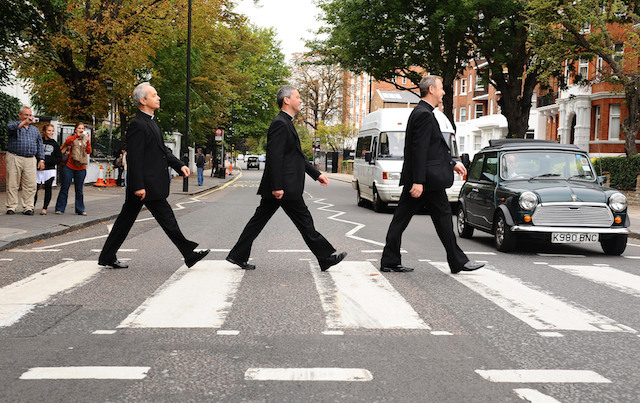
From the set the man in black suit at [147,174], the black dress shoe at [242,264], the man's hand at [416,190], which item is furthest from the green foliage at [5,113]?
the man's hand at [416,190]

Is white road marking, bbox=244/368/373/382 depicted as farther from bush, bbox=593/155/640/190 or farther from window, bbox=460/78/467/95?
window, bbox=460/78/467/95

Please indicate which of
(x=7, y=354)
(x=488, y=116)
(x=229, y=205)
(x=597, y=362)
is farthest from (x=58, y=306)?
(x=488, y=116)

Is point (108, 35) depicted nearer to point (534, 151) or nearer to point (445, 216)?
point (534, 151)

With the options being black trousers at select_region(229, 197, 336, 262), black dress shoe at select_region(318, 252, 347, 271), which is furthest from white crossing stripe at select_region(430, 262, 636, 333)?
black trousers at select_region(229, 197, 336, 262)

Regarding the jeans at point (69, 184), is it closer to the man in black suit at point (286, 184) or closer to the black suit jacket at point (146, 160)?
the black suit jacket at point (146, 160)

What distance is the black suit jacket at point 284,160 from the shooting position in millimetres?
7102

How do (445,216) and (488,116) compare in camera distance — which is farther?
(488,116)

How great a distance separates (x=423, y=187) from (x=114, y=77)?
66.5ft

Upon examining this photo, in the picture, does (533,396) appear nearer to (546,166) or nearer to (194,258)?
(194,258)

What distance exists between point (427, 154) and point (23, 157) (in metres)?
8.72

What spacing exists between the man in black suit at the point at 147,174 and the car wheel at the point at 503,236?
13.9 ft

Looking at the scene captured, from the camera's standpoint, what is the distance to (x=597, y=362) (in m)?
4.18

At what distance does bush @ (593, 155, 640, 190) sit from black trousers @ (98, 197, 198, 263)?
64.0ft

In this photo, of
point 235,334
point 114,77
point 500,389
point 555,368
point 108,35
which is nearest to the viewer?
point 500,389
